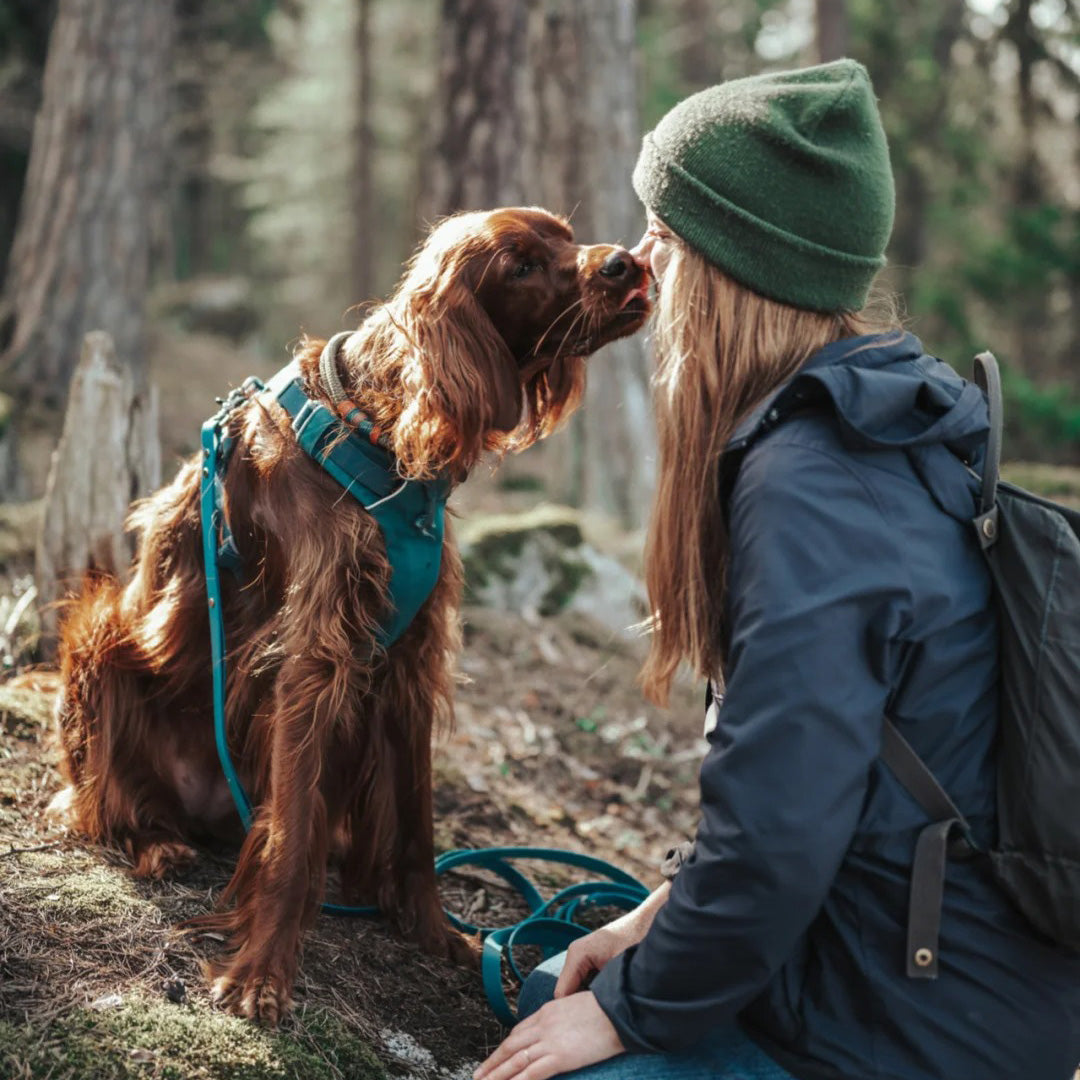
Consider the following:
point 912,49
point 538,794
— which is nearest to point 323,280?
point 912,49

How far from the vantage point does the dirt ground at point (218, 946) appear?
7.45 ft

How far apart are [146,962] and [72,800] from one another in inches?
29.9

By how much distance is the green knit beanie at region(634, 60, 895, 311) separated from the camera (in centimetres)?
189

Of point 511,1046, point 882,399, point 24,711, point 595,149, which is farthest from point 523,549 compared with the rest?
point 882,399

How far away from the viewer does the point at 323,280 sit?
23938mm

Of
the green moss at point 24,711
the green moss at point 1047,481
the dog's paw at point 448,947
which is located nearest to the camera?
the dog's paw at point 448,947

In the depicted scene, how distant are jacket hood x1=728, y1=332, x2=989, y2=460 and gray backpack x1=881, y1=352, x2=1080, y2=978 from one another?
0.08 meters

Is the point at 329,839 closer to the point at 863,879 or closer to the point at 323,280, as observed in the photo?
the point at 863,879

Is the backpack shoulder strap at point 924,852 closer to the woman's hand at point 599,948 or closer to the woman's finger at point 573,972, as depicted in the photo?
the woman's hand at point 599,948

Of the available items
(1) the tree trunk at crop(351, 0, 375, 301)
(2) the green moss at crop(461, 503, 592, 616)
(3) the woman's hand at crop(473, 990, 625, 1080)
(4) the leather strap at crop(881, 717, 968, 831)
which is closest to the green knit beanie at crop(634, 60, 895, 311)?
(4) the leather strap at crop(881, 717, 968, 831)

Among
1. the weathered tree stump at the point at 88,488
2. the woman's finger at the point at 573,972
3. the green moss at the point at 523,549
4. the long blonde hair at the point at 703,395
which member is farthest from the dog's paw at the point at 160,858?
the green moss at the point at 523,549

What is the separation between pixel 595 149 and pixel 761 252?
686 cm

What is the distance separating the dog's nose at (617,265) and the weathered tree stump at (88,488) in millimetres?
2230

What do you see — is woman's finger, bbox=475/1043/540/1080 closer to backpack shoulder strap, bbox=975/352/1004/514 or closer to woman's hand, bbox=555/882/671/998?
woman's hand, bbox=555/882/671/998
